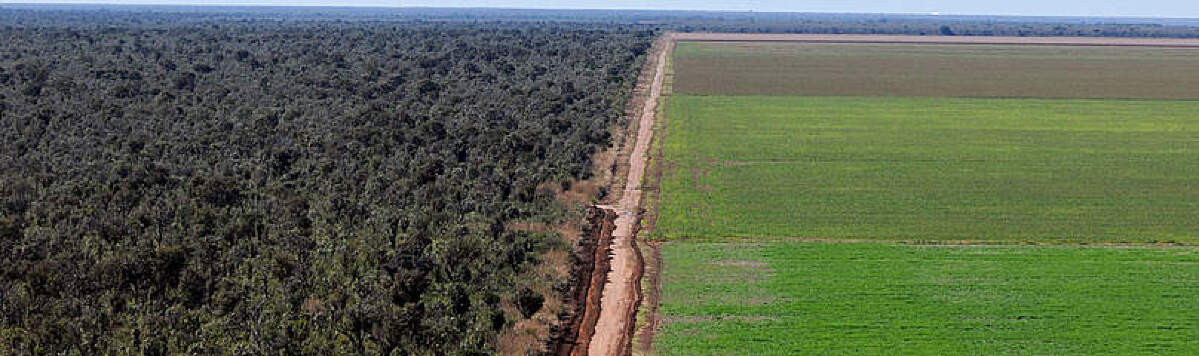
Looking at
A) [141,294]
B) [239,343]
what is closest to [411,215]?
[141,294]

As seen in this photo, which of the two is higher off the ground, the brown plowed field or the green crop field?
the brown plowed field

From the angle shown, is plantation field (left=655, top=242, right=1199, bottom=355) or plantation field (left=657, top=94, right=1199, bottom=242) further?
plantation field (left=657, top=94, right=1199, bottom=242)

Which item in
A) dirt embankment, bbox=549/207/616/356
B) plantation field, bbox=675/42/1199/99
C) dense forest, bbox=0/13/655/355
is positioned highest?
plantation field, bbox=675/42/1199/99

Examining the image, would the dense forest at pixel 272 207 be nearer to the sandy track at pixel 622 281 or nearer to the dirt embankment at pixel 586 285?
the dirt embankment at pixel 586 285

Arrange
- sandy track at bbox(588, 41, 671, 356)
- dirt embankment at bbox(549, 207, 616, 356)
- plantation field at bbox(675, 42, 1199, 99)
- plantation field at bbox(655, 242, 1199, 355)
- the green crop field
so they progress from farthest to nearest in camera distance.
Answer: plantation field at bbox(675, 42, 1199, 99), dirt embankment at bbox(549, 207, 616, 356), sandy track at bbox(588, 41, 671, 356), the green crop field, plantation field at bbox(655, 242, 1199, 355)

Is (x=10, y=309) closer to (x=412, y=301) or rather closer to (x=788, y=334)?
(x=412, y=301)

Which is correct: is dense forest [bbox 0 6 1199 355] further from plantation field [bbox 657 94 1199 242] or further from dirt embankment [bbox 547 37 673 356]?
plantation field [bbox 657 94 1199 242]

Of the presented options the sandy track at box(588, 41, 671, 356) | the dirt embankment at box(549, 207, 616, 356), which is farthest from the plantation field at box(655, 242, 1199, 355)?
the dirt embankment at box(549, 207, 616, 356)

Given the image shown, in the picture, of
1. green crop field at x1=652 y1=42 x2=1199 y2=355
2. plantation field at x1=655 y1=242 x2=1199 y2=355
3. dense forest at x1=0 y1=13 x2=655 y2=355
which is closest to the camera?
dense forest at x1=0 y1=13 x2=655 y2=355

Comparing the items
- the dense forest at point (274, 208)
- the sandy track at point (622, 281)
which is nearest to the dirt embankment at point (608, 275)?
the sandy track at point (622, 281)
